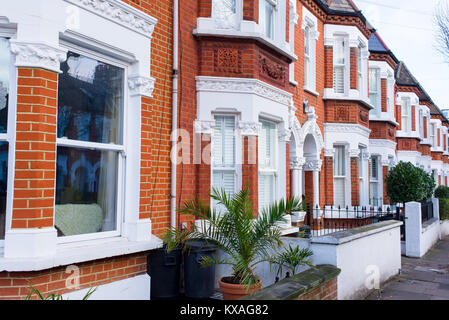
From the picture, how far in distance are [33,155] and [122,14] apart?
2154 millimetres

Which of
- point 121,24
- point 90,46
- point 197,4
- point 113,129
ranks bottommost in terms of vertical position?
point 113,129

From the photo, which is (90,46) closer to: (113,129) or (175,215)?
(113,129)

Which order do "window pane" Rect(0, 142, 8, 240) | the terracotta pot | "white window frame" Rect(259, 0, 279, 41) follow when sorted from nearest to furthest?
"window pane" Rect(0, 142, 8, 240) → the terracotta pot → "white window frame" Rect(259, 0, 279, 41)

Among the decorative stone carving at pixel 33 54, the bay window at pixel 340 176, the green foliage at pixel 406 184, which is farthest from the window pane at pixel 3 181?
the green foliage at pixel 406 184

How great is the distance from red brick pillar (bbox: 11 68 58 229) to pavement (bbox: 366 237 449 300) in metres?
4.82

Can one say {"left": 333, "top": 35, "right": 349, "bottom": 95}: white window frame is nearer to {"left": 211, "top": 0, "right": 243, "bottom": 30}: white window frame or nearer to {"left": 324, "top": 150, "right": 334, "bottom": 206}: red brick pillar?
{"left": 324, "top": 150, "right": 334, "bottom": 206}: red brick pillar

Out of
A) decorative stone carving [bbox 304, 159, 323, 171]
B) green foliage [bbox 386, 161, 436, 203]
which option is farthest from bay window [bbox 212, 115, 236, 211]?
green foliage [bbox 386, 161, 436, 203]

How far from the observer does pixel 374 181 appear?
49.8ft

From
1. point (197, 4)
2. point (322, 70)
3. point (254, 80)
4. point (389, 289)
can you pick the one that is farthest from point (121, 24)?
point (322, 70)

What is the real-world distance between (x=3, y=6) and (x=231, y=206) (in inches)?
126

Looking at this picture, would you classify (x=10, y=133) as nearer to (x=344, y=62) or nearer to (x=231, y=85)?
(x=231, y=85)

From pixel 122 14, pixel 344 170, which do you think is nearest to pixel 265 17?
pixel 122 14

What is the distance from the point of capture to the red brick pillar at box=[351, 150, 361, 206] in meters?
12.1
